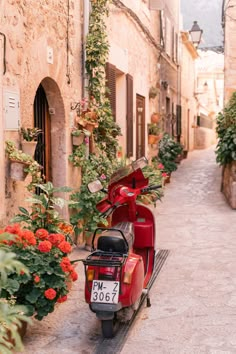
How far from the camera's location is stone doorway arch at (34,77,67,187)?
6.65m

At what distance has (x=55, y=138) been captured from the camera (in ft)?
22.2

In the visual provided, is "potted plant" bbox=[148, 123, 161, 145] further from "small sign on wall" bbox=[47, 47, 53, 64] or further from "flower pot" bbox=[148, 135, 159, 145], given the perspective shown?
"small sign on wall" bbox=[47, 47, 53, 64]

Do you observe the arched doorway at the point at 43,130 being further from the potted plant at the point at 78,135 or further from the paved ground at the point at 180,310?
the paved ground at the point at 180,310

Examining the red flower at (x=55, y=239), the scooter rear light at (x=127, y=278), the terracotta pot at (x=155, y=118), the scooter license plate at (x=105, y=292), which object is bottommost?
the scooter license plate at (x=105, y=292)

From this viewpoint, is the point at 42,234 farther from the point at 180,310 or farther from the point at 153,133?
the point at 153,133

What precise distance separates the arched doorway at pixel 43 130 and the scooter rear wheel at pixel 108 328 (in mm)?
2927

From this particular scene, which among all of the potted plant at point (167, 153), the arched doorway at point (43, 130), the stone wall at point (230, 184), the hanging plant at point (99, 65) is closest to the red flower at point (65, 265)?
the arched doorway at point (43, 130)

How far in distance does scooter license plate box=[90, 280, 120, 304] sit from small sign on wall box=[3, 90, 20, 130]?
1.84m

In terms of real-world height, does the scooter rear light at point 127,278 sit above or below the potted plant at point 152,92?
below

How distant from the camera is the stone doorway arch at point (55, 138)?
6.65 metres

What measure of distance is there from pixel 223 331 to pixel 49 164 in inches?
133

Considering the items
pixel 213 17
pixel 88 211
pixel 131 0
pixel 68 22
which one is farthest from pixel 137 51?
pixel 213 17

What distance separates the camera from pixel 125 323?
439 cm

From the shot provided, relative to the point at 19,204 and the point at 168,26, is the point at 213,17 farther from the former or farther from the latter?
the point at 19,204
